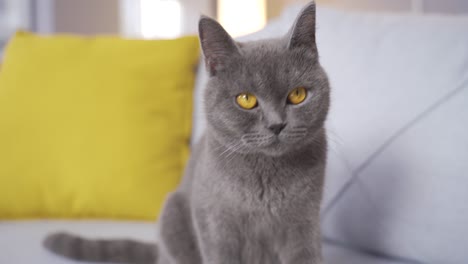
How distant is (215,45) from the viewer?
0.90 m

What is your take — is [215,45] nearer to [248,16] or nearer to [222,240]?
[222,240]

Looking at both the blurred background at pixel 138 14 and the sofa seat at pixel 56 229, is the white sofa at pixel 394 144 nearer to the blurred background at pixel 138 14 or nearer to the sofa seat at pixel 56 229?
the sofa seat at pixel 56 229

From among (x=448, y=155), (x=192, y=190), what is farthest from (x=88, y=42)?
(x=448, y=155)

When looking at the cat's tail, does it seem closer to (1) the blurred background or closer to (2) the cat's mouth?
(2) the cat's mouth

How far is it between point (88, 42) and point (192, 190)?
34.8 inches

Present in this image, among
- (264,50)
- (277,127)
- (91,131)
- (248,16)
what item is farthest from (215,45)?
(248,16)

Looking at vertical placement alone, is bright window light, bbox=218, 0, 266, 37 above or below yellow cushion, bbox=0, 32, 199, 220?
above

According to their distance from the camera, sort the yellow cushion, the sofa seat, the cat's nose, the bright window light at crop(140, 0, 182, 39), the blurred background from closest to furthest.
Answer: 1. the cat's nose
2. the sofa seat
3. the yellow cushion
4. the blurred background
5. the bright window light at crop(140, 0, 182, 39)

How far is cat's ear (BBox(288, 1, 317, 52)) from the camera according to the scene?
2.85 feet

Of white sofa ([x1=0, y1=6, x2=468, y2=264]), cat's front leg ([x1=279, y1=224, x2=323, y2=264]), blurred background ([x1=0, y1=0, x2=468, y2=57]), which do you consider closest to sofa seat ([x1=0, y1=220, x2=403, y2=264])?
white sofa ([x1=0, y1=6, x2=468, y2=264])

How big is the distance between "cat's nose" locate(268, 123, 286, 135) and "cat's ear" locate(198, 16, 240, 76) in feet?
0.53

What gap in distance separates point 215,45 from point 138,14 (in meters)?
2.46

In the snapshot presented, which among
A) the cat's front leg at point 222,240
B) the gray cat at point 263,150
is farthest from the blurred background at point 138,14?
the cat's front leg at point 222,240

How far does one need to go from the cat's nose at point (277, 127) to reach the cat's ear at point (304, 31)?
156 mm
